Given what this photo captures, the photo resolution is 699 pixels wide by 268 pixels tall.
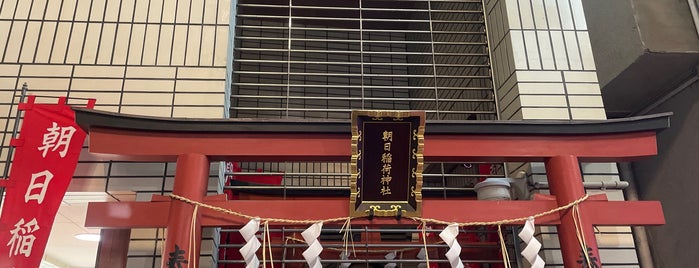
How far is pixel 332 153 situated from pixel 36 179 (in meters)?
1.98

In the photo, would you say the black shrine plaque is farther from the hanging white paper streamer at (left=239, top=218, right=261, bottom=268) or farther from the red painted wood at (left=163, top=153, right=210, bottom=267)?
the red painted wood at (left=163, top=153, right=210, bottom=267)

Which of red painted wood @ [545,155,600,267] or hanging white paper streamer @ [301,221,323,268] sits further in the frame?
red painted wood @ [545,155,600,267]

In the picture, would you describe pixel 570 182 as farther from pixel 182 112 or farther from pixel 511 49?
pixel 182 112

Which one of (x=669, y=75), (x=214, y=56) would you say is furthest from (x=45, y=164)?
(x=669, y=75)

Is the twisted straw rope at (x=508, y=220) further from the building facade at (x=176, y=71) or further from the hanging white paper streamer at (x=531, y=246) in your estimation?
the building facade at (x=176, y=71)

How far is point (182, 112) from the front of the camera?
428cm

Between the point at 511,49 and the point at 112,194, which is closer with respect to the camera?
the point at 112,194

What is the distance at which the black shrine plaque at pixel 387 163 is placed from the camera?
3137mm

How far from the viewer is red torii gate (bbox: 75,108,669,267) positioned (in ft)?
10.4

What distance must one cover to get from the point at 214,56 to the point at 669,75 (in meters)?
4.89

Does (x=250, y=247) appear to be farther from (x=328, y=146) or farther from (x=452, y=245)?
(x=452, y=245)

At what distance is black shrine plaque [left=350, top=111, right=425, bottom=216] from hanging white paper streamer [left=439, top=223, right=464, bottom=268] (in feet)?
0.72

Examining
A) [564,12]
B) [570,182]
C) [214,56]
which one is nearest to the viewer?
[570,182]

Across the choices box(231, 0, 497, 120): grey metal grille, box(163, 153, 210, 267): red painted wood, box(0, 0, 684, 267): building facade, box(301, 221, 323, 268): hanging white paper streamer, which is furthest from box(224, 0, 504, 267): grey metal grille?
box(163, 153, 210, 267): red painted wood
